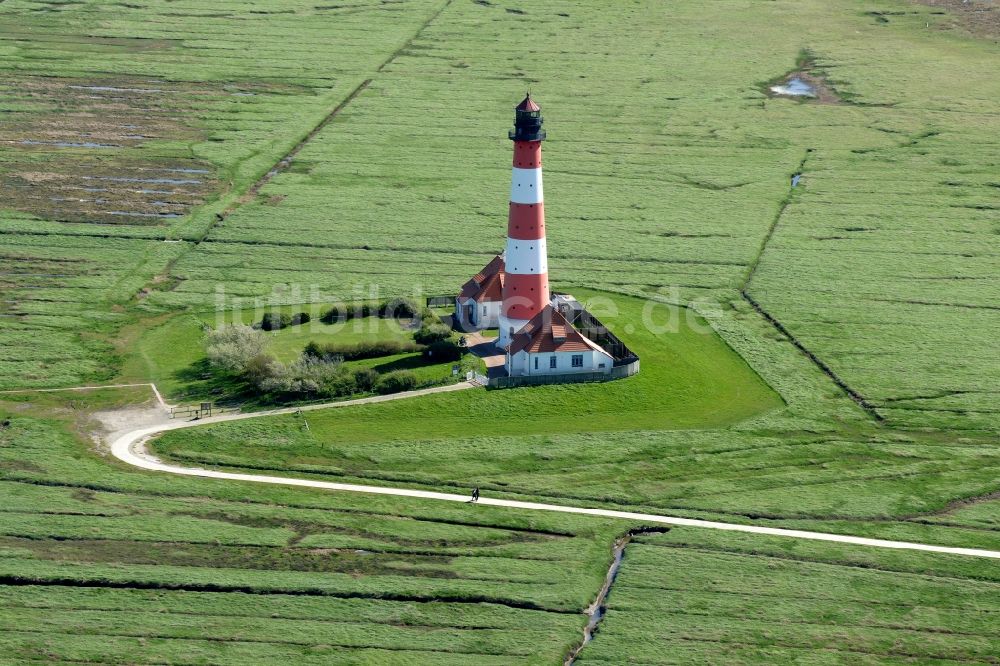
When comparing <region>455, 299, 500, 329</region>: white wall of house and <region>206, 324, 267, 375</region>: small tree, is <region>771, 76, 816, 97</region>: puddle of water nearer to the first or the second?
<region>455, 299, 500, 329</region>: white wall of house

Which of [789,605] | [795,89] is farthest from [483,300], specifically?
[795,89]

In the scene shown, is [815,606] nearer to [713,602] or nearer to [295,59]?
[713,602]

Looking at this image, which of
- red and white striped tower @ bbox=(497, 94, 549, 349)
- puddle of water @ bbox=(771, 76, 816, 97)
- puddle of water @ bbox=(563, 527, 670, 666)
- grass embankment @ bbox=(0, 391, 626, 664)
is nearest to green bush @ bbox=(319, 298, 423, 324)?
red and white striped tower @ bbox=(497, 94, 549, 349)

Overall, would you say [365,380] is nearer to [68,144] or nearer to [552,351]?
[552,351]

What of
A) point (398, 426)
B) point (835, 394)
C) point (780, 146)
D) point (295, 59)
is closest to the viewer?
point (398, 426)

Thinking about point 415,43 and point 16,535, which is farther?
point 415,43

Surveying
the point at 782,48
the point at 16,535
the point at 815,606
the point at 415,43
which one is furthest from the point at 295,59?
the point at 815,606
